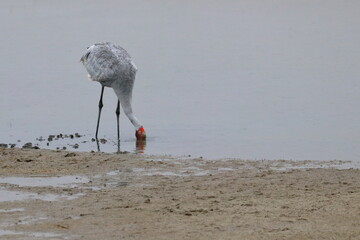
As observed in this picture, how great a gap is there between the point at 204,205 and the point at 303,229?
1.30m

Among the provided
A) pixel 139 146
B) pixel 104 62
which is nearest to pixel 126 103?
pixel 104 62

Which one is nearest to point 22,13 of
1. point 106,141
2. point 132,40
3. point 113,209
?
point 132,40

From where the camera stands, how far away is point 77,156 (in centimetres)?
1266

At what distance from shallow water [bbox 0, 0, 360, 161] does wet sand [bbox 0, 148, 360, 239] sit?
6.33 feet

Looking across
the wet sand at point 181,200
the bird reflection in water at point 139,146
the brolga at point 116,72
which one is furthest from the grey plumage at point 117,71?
the wet sand at point 181,200

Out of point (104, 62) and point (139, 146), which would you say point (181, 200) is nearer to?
point (139, 146)

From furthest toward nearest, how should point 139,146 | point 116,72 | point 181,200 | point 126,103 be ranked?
1. point 116,72
2. point 126,103
3. point 139,146
4. point 181,200

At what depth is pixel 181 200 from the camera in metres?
9.49

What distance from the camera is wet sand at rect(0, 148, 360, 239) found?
8.24 meters

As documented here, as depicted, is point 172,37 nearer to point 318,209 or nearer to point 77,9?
point 77,9

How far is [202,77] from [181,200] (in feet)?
40.1

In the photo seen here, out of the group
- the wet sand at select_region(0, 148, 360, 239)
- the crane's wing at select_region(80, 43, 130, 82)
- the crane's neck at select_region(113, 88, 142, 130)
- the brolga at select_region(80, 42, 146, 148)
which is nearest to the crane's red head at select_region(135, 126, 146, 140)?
the crane's neck at select_region(113, 88, 142, 130)

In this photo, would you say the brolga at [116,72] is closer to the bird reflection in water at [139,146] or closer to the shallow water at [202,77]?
the shallow water at [202,77]

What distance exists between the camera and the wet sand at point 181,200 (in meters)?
8.24
